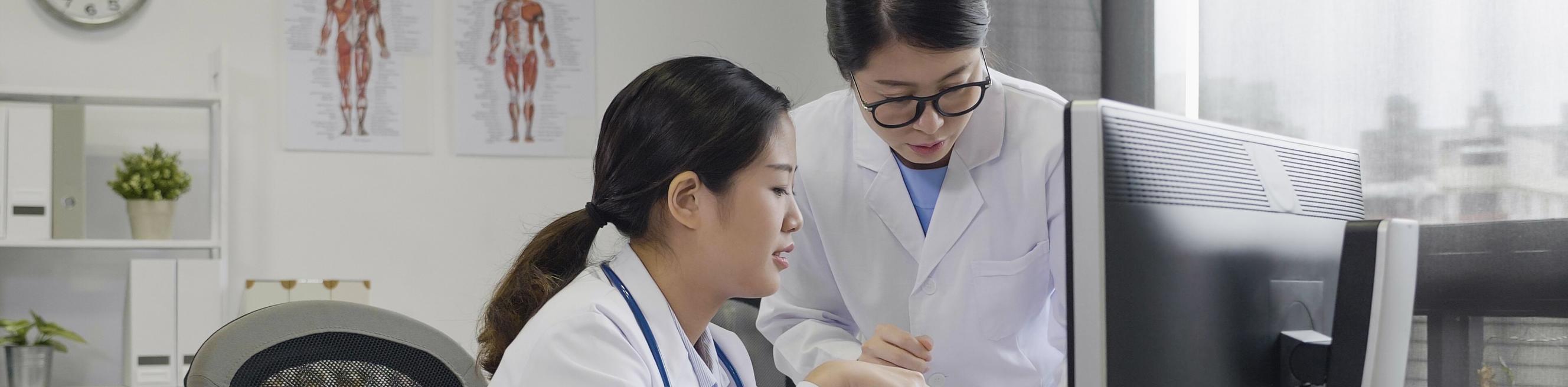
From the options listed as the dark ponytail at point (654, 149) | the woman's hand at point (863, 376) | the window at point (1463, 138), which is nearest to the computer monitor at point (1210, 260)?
the woman's hand at point (863, 376)

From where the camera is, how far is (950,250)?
4.22ft

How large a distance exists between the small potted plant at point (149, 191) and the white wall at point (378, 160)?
201 mm

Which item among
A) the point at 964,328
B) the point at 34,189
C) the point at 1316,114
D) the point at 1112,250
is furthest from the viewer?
the point at 34,189

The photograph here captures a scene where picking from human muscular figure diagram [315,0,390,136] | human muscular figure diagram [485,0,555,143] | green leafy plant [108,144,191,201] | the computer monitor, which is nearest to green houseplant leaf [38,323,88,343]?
green leafy plant [108,144,191,201]

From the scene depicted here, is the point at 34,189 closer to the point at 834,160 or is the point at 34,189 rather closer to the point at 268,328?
the point at 268,328

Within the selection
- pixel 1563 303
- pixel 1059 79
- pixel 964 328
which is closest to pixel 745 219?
pixel 964 328

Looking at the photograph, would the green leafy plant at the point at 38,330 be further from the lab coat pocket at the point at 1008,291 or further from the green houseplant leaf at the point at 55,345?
the lab coat pocket at the point at 1008,291

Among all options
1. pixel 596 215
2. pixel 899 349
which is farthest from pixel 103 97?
pixel 899 349

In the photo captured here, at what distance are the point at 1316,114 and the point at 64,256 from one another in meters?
2.63

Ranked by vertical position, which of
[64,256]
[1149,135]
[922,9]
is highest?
[922,9]

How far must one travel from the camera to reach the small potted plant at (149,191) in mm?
2545

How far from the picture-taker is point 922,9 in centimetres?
107

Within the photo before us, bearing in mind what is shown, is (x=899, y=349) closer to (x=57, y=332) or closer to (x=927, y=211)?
(x=927, y=211)

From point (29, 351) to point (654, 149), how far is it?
2051 mm
